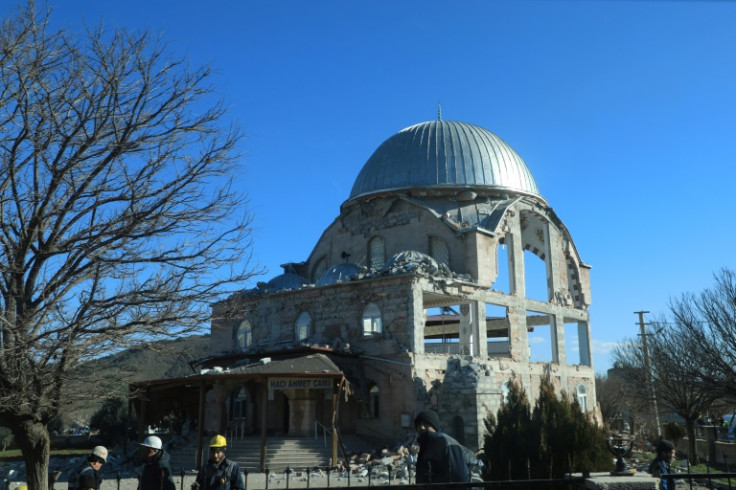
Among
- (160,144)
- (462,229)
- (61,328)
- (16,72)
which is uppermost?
(462,229)

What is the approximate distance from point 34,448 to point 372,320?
1492 centimetres

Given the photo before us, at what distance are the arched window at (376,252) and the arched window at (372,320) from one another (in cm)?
429

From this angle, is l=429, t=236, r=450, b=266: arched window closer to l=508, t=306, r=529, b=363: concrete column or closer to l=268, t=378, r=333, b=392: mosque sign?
l=508, t=306, r=529, b=363: concrete column

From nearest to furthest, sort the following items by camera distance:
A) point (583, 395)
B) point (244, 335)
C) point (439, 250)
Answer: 1. point (439, 250)
2. point (244, 335)
3. point (583, 395)

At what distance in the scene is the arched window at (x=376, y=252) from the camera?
91.0ft

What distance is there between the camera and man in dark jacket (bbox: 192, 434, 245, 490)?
21.1ft

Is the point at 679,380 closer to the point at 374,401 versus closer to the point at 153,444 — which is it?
the point at 374,401

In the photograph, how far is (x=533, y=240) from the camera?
30.7 metres

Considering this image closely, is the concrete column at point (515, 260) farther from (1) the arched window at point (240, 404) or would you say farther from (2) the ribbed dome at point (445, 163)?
(1) the arched window at point (240, 404)

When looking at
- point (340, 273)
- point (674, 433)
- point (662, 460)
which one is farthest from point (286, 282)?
point (662, 460)

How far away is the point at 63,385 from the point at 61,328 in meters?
1.29

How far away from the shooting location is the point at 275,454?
19281mm

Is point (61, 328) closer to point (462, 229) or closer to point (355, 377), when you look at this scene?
point (355, 377)

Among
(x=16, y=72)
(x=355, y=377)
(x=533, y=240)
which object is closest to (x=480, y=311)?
(x=355, y=377)
